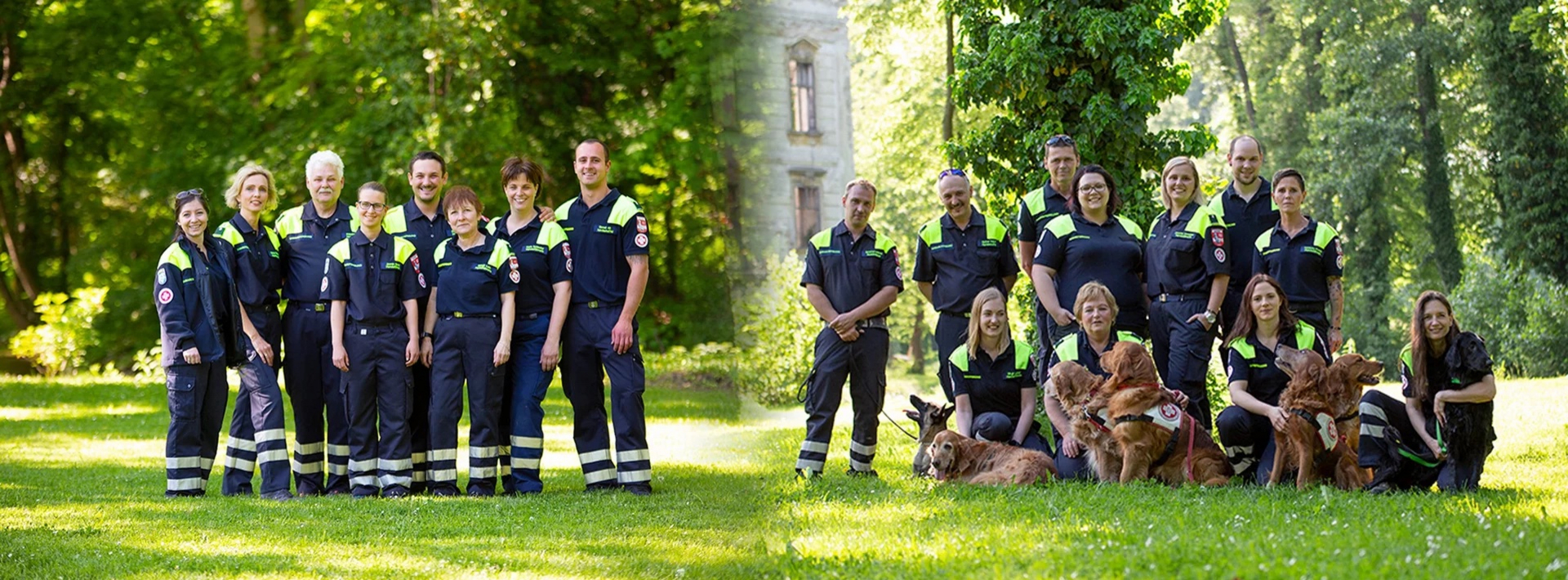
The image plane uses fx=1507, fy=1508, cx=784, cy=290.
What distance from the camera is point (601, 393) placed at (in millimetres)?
7000

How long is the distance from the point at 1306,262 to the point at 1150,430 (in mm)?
1352

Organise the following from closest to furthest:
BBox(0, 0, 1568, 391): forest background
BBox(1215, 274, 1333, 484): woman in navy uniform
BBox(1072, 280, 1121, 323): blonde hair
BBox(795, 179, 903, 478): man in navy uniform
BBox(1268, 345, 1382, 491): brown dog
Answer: BBox(1268, 345, 1382, 491): brown dog
BBox(1215, 274, 1333, 484): woman in navy uniform
BBox(1072, 280, 1121, 323): blonde hair
BBox(795, 179, 903, 478): man in navy uniform
BBox(0, 0, 1568, 391): forest background

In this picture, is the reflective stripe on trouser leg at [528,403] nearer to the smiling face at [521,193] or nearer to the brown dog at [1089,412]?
the smiling face at [521,193]

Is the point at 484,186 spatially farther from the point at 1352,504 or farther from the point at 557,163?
the point at 1352,504

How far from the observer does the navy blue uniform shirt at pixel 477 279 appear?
689 centimetres

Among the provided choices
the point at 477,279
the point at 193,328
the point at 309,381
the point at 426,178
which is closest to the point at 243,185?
the point at 193,328

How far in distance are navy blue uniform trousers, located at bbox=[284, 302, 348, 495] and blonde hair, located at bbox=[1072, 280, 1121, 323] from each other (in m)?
3.47

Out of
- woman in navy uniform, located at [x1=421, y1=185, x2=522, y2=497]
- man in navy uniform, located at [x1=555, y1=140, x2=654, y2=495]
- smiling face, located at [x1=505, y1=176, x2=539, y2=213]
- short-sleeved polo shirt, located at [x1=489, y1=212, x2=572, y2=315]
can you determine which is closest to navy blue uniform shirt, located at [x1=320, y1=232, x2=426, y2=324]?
woman in navy uniform, located at [x1=421, y1=185, x2=522, y2=497]

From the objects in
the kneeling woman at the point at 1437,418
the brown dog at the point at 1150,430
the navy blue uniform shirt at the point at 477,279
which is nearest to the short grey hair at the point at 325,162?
the navy blue uniform shirt at the point at 477,279

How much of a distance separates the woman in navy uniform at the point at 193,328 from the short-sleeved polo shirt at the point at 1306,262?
4.88 meters

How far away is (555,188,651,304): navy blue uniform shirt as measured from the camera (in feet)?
22.4

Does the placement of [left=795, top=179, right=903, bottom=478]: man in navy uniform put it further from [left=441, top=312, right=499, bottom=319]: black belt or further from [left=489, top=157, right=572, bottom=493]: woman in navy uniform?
[left=441, top=312, right=499, bottom=319]: black belt

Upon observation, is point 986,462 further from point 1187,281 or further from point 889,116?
point 889,116

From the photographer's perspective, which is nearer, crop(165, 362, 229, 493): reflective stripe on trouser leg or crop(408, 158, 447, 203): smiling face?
crop(165, 362, 229, 493): reflective stripe on trouser leg
